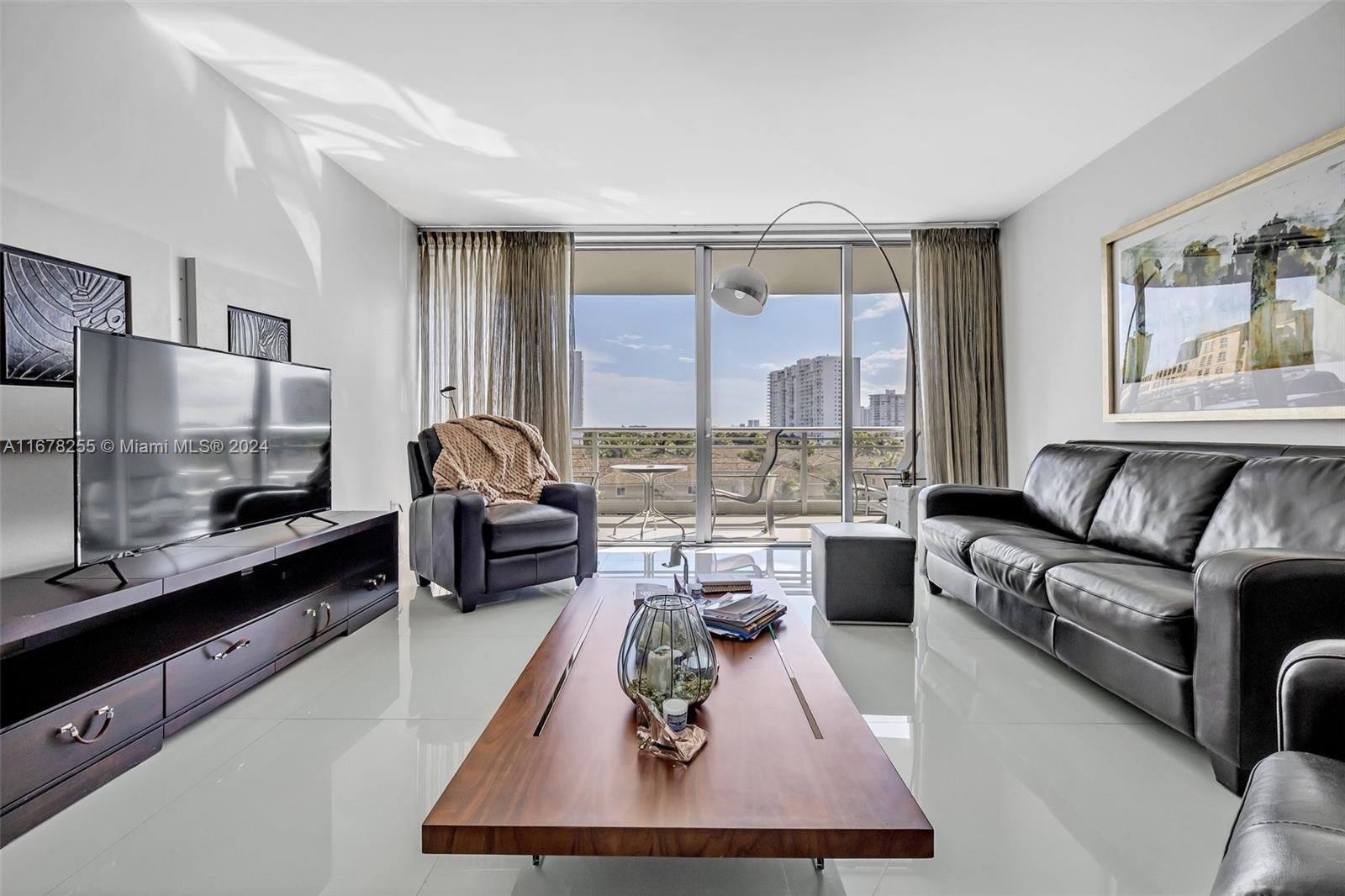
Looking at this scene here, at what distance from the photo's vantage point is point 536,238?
16.5ft

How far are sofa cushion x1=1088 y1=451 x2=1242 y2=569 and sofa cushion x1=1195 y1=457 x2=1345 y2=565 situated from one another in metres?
0.06

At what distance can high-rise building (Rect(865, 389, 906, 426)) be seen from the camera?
5312 mm

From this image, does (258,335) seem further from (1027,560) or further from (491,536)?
(1027,560)

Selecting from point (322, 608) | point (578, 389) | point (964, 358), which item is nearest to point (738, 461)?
point (578, 389)

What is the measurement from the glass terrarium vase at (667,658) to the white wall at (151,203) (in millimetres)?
2043

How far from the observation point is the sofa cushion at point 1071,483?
306 cm

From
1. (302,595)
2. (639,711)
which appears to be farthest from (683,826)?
(302,595)

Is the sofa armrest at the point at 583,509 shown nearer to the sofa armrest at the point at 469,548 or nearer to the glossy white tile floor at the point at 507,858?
the sofa armrest at the point at 469,548

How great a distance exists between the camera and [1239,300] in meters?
2.80

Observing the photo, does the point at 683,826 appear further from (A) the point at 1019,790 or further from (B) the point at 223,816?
(B) the point at 223,816

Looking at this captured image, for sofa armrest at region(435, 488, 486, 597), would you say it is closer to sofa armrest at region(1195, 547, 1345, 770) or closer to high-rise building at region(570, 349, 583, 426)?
high-rise building at region(570, 349, 583, 426)

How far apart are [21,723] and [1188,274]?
180 inches

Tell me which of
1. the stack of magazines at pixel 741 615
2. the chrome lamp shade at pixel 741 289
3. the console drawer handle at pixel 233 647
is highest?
the chrome lamp shade at pixel 741 289

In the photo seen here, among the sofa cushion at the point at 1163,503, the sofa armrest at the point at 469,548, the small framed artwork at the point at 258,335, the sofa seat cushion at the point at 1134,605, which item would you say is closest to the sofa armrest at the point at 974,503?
the sofa cushion at the point at 1163,503
